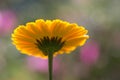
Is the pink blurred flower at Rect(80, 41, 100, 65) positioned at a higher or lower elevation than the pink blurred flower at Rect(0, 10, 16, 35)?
lower

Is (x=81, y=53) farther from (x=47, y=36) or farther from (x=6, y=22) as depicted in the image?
(x=47, y=36)

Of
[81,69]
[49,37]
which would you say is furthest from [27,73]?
[49,37]

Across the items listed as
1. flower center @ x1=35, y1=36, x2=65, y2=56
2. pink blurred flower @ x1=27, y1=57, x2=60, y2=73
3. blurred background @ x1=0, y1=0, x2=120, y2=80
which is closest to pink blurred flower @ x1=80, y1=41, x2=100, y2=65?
blurred background @ x1=0, y1=0, x2=120, y2=80

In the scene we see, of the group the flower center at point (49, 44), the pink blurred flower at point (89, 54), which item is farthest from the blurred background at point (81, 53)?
the flower center at point (49, 44)

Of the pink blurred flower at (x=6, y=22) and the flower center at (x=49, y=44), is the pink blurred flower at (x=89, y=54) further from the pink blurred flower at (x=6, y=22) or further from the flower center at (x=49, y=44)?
the flower center at (x=49, y=44)

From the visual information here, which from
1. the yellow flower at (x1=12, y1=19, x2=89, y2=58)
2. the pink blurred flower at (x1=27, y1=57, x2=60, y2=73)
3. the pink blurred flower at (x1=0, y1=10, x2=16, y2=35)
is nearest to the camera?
the yellow flower at (x1=12, y1=19, x2=89, y2=58)

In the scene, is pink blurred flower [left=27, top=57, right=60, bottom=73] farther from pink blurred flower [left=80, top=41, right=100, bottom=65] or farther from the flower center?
the flower center

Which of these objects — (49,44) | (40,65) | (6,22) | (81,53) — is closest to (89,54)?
(81,53)
